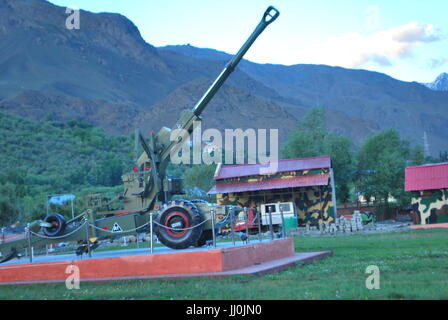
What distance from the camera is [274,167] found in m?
38.9

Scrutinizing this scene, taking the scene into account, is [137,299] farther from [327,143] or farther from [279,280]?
[327,143]

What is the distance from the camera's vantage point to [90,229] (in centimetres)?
1571

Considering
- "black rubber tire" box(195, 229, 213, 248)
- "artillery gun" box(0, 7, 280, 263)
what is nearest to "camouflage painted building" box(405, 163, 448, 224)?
"artillery gun" box(0, 7, 280, 263)

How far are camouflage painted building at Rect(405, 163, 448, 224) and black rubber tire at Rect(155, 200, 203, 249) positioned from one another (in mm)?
22570

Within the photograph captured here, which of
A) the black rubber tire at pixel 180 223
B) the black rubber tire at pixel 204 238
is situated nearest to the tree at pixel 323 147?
the black rubber tire at pixel 204 238

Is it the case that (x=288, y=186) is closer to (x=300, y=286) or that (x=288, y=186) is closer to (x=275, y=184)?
(x=275, y=184)

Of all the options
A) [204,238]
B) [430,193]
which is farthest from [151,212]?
[430,193]

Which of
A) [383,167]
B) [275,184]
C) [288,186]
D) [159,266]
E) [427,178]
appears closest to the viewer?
[159,266]

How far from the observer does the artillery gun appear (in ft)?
47.9

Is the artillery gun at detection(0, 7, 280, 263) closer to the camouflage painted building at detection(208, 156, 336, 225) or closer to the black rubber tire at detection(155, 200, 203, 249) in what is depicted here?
the black rubber tire at detection(155, 200, 203, 249)

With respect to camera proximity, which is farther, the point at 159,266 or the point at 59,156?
the point at 59,156

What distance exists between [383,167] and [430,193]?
1932 centimetres

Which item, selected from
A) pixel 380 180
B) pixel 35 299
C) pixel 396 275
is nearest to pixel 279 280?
pixel 396 275

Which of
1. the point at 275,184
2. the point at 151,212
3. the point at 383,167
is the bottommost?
the point at 151,212
